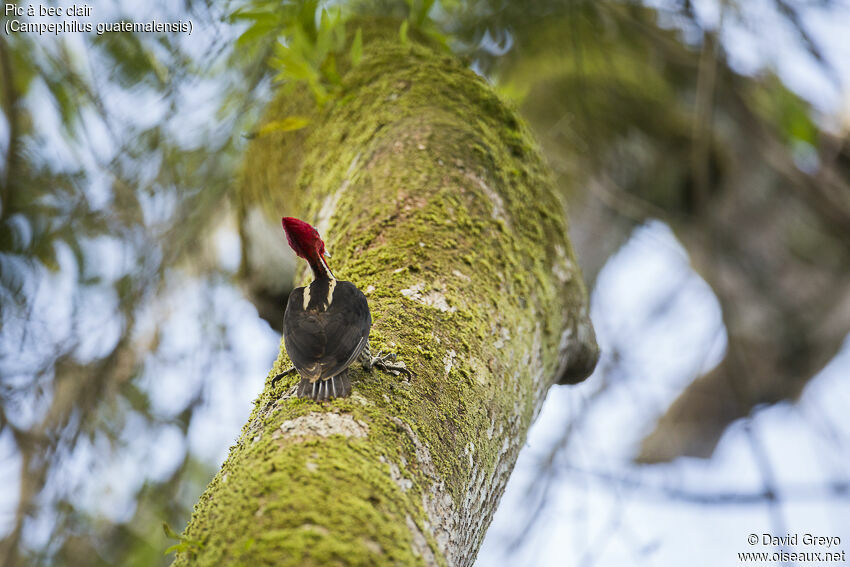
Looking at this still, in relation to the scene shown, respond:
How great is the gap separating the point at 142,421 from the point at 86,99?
5.00 feet

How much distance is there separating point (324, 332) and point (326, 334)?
17 mm

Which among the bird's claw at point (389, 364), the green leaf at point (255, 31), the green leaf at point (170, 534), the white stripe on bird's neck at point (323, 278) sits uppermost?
the green leaf at point (255, 31)

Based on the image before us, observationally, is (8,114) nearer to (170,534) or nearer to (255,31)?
(255,31)

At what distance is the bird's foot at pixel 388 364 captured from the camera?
4.93 feet

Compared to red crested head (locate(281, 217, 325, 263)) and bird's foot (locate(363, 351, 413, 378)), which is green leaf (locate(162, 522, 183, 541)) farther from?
red crested head (locate(281, 217, 325, 263))

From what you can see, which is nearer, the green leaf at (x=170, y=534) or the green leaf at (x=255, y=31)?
the green leaf at (x=170, y=534)

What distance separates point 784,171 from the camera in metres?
3.27

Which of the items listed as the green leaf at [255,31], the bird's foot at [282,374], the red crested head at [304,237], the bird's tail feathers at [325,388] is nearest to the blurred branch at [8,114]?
the green leaf at [255,31]

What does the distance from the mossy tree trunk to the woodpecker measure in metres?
0.05

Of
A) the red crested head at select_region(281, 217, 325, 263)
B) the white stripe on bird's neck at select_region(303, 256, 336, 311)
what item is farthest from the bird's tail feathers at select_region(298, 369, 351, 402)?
the red crested head at select_region(281, 217, 325, 263)

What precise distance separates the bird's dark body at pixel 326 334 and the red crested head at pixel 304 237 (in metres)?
0.09

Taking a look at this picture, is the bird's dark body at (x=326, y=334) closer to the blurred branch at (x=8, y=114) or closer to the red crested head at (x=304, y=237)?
the red crested head at (x=304, y=237)

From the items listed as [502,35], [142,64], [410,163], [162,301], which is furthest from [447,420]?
[502,35]

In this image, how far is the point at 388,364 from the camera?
5.00 ft
